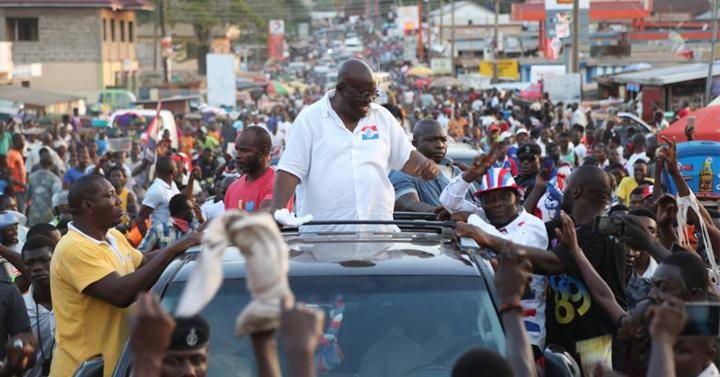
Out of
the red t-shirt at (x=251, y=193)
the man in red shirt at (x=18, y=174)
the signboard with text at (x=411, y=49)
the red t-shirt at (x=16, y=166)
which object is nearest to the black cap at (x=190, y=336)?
the red t-shirt at (x=251, y=193)

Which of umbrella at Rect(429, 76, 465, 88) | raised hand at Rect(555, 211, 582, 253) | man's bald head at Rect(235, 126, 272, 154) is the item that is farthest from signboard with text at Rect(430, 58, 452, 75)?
raised hand at Rect(555, 211, 582, 253)

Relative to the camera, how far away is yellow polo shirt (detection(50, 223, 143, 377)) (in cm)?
538

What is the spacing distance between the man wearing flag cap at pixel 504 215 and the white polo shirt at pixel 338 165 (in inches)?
15.3

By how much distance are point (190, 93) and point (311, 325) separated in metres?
62.6

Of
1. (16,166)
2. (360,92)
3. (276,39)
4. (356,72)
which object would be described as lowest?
(16,166)

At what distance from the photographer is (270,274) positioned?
2.75 metres

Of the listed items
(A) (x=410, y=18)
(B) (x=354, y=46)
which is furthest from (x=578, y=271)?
(B) (x=354, y=46)

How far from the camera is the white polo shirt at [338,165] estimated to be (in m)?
6.55

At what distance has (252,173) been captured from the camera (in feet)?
26.5

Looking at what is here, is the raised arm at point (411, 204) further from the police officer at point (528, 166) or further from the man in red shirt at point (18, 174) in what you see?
the man in red shirt at point (18, 174)

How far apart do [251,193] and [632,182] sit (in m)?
6.66

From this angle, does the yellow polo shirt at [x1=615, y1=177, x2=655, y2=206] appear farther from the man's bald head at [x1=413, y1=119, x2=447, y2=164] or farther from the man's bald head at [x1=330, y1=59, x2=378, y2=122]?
the man's bald head at [x1=330, y1=59, x2=378, y2=122]

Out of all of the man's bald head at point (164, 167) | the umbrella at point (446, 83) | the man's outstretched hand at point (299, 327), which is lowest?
the umbrella at point (446, 83)

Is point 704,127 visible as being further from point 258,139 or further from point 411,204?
point 258,139
